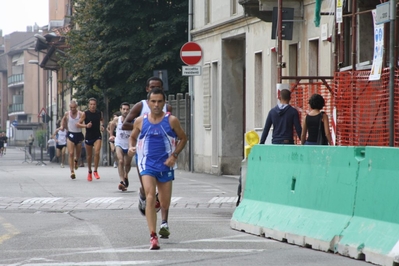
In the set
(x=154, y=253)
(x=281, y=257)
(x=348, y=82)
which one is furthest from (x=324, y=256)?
(x=348, y=82)

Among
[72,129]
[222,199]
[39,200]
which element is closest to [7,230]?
[39,200]

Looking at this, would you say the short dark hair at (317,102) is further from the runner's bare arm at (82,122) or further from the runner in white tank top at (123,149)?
the runner's bare arm at (82,122)

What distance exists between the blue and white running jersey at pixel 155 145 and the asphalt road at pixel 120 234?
80 cm

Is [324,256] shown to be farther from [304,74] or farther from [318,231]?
[304,74]

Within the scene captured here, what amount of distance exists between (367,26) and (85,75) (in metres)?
25.4

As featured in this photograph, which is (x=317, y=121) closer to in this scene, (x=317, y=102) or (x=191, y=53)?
(x=317, y=102)

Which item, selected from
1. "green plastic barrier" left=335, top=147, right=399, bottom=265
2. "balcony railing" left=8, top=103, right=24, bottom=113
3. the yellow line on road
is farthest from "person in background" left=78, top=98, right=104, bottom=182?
"balcony railing" left=8, top=103, right=24, bottom=113

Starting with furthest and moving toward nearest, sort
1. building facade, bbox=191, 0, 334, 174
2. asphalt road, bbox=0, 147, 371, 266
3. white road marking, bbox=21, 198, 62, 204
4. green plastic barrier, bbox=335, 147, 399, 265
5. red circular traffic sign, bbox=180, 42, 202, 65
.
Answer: red circular traffic sign, bbox=180, 42, 202, 65, building facade, bbox=191, 0, 334, 174, white road marking, bbox=21, 198, 62, 204, asphalt road, bbox=0, 147, 371, 266, green plastic barrier, bbox=335, 147, 399, 265

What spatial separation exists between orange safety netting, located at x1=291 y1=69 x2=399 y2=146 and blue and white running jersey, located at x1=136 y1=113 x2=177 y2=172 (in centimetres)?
580

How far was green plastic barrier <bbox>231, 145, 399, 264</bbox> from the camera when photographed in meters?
10.0

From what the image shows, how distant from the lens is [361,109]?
1875 cm

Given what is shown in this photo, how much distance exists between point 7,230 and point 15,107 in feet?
483

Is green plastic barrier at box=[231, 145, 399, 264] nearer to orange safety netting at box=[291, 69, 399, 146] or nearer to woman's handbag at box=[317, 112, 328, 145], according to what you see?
woman's handbag at box=[317, 112, 328, 145]

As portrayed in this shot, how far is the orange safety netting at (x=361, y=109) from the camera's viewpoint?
57.6 feet
